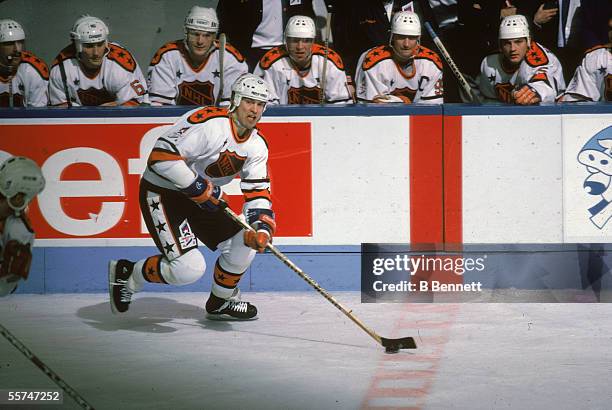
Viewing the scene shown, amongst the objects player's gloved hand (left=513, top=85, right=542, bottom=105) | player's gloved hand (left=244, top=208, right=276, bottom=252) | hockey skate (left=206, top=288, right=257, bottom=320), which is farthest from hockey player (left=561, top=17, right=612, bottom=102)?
hockey skate (left=206, top=288, right=257, bottom=320)

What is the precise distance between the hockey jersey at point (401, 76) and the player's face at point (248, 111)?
1.95 meters

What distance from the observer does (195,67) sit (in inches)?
349

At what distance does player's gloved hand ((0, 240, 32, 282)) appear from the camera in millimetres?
4477

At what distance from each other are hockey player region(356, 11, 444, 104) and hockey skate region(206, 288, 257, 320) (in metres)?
2.20

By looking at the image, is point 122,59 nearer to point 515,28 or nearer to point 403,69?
point 403,69

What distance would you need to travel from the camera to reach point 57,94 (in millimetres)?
8617

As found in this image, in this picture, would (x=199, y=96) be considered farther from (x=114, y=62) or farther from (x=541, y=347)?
(x=541, y=347)

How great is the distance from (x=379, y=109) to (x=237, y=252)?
167 cm

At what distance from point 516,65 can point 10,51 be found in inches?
158

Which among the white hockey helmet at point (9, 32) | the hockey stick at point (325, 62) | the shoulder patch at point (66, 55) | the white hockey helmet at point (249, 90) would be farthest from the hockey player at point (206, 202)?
the white hockey helmet at point (9, 32)

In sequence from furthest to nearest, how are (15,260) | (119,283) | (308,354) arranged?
(119,283) → (308,354) → (15,260)

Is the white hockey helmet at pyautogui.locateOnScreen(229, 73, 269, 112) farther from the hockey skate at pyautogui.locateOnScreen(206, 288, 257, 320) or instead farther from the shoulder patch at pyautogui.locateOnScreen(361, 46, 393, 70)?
the shoulder patch at pyautogui.locateOnScreen(361, 46, 393, 70)

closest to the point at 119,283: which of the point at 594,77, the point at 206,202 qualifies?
the point at 206,202

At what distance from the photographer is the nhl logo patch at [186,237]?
6.92 meters
